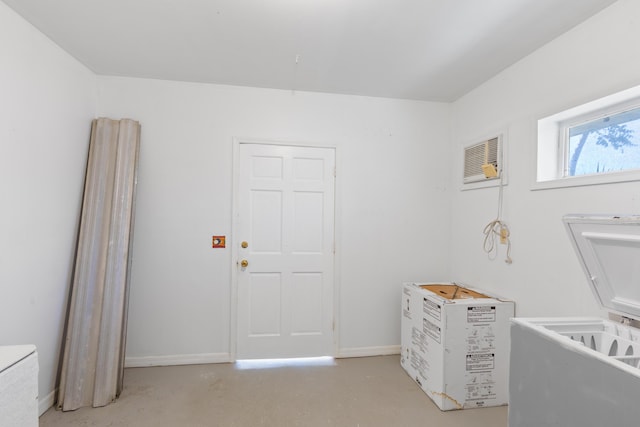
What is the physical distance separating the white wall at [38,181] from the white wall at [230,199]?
47 cm

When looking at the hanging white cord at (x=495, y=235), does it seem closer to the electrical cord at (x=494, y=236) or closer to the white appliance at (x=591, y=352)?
the electrical cord at (x=494, y=236)

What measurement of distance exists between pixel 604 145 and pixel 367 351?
2.48 metres

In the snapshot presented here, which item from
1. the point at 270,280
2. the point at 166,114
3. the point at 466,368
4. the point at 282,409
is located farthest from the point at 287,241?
the point at 466,368

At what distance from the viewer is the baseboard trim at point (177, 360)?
109 inches

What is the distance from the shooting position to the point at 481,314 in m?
2.27

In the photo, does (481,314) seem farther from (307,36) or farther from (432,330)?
(307,36)

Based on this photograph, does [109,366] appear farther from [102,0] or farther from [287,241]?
[102,0]

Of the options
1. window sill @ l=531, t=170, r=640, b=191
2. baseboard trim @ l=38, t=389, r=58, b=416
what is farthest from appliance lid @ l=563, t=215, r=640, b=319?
baseboard trim @ l=38, t=389, r=58, b=416

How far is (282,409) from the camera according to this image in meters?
2.22

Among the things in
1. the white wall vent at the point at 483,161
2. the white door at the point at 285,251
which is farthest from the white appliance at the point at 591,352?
the white door at the point at 285,251

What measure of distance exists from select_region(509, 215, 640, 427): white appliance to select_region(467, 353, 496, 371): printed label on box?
2.59 ft

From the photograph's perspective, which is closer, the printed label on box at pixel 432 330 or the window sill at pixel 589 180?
the window sill at pixel 589 180

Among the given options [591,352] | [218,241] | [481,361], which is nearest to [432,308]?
[481,361]

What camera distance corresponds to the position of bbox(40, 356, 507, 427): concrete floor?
210 centimetres
